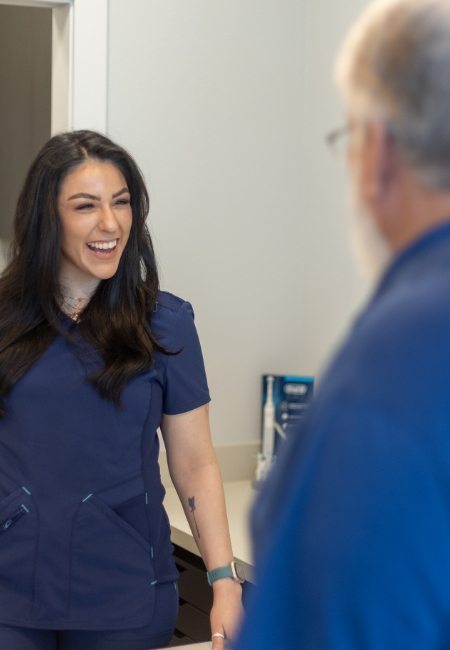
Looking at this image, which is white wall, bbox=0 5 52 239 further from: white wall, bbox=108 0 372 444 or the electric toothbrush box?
the electric toothbrush box

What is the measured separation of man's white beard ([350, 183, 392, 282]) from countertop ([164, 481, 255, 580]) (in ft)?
5.25

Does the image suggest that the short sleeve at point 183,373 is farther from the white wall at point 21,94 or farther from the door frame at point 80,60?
the white wall at point 21,94

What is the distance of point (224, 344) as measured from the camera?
3246mm

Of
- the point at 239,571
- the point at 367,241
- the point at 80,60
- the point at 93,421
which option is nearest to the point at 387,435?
the point at 367,241

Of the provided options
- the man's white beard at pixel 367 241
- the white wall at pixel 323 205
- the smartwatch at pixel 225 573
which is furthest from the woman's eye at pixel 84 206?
the man's white beard at pixel 367 241

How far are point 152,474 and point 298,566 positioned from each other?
1.28 m

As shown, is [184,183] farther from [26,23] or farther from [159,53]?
[26,23]

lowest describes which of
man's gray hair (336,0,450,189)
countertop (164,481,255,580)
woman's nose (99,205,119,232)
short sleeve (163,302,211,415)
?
countertop (164,481,255,580)

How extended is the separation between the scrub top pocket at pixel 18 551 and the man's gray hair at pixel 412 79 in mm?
1264

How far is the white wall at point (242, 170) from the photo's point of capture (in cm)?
308

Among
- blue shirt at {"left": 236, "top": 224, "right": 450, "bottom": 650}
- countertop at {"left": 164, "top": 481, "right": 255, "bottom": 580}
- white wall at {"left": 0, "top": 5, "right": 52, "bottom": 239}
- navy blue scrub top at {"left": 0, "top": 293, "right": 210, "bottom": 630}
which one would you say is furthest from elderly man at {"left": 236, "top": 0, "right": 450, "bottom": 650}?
white wall at {"left": 0, "top": 5, "right": 52, "bottom": 239}

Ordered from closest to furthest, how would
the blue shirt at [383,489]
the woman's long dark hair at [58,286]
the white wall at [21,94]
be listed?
the blue shirt at [383,489], the woman's long dark hair at [58,286], the white wall at [21,94]

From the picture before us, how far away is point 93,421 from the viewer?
6.53 ft

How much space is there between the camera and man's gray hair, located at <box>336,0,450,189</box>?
808 millimetres
